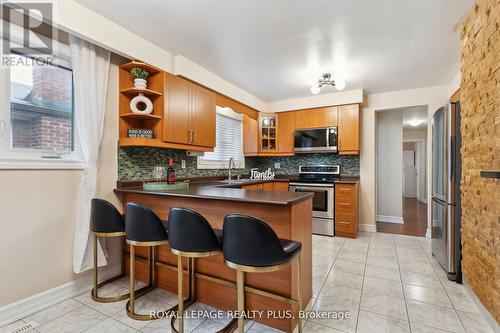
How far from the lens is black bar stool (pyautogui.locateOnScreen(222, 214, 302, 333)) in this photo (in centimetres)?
136

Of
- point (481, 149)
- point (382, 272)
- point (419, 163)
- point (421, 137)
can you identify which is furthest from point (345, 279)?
point (419, 163)

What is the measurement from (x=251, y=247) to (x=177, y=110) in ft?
6.44

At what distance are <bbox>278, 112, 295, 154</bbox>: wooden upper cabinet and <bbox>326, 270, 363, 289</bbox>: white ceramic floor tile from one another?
2.62m

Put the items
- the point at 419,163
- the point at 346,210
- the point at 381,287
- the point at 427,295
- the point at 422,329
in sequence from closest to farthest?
the point at 422,329 < the point at 427,295 < the point at 381,287 < the point at 346,210 < the point at 419,163

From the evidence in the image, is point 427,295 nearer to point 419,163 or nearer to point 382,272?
point 382,272

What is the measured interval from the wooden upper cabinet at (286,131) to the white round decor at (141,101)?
9.34ft

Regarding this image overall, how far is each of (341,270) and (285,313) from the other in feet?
4.16

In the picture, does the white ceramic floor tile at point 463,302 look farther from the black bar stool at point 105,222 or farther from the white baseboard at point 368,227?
the black bar stool at point 105,222

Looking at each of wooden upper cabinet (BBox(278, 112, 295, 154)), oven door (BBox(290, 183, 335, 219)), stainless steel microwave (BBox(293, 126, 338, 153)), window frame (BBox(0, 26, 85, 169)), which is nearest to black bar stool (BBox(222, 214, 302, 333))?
window frame (BBox(0, 26, 85, 169))

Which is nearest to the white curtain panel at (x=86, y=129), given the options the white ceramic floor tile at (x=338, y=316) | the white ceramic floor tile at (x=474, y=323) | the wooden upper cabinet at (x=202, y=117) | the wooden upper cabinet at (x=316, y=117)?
the wooden upper cabinet at (x=202, y=117)

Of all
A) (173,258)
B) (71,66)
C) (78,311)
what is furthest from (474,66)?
(78,311)

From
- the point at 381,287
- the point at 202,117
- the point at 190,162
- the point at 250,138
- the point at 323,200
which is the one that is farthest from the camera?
the point at 250,138

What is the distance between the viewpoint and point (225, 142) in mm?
4336

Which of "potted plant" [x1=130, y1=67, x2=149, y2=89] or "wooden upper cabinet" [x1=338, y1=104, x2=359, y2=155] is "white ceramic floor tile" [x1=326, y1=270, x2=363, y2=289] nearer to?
"wooden upper cabinet" [x1=338, y1=104, x2=359, y2=155]
